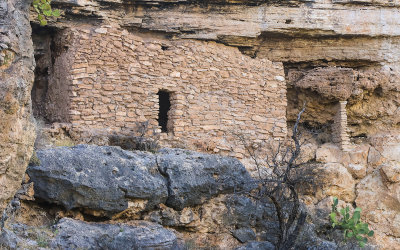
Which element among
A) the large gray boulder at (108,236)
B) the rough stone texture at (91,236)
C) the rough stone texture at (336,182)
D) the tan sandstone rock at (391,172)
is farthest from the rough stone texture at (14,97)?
the tan sandstone rock at (391,172)

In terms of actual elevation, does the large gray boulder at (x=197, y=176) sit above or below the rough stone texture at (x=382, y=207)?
above

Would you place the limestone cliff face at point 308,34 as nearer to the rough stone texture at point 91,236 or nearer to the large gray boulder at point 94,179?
the large gray boulder at point 94,179

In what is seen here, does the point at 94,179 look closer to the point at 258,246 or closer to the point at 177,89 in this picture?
the point at 258,246

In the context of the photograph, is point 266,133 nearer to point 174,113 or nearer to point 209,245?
point 174,113

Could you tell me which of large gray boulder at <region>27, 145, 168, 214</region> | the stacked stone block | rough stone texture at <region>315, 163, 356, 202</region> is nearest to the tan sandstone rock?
rough stone texture at <region>315, 163, 356, 202</region>

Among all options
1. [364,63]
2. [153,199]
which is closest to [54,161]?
[153,199]

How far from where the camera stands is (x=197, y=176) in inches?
301

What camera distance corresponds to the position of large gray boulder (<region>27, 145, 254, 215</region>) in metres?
6.48

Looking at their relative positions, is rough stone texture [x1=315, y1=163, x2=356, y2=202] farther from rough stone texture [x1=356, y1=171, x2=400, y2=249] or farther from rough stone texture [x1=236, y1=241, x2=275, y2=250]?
rough stone texture [x1=236, y1=241, x2=275, y2=250]

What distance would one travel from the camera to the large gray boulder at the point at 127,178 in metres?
6.48

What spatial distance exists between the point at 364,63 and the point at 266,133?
10.5ft

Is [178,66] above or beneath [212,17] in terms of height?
beneath

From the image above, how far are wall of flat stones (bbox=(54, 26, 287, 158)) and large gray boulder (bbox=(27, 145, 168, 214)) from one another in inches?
78.1

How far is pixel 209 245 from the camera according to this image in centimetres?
756
